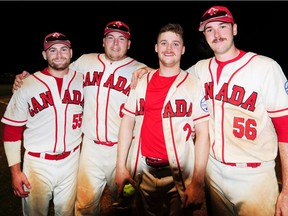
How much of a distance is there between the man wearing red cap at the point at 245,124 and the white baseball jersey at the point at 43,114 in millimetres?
1599

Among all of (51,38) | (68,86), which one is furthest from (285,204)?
(51,38)

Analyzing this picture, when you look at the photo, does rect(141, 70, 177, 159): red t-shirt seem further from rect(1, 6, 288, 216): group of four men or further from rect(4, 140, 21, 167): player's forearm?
rect(4, 140, 21, 167): player's forearm

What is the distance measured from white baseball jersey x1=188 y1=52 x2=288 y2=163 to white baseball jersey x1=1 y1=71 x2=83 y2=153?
5.35ft

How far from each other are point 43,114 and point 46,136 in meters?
0.25

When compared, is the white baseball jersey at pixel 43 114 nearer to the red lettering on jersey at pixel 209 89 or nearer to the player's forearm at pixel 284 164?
the red lettering on jersey at pixel 209 89

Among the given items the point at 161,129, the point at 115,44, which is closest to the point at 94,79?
the point at 115,44

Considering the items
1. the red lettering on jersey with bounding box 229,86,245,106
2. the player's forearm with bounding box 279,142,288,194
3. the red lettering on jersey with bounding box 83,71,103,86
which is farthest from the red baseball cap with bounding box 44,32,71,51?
the player's forearm with bounding box 279,142,288,194

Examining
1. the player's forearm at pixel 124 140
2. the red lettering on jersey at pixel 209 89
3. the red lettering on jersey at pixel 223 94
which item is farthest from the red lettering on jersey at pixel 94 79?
the red lettering on jersey at pixel 223 94

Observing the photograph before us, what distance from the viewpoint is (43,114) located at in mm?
3148

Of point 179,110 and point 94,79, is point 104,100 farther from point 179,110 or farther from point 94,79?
point 179,110

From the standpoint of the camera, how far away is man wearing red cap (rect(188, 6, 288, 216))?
8.38 ft

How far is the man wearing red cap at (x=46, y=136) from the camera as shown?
311cm

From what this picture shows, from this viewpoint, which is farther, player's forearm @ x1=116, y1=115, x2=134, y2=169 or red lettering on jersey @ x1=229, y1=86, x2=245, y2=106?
player's forearm @ x1=116, y1=115, x2=134, y2=169

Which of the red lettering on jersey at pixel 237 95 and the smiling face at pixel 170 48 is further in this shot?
the smiling face at pixel 170 48
